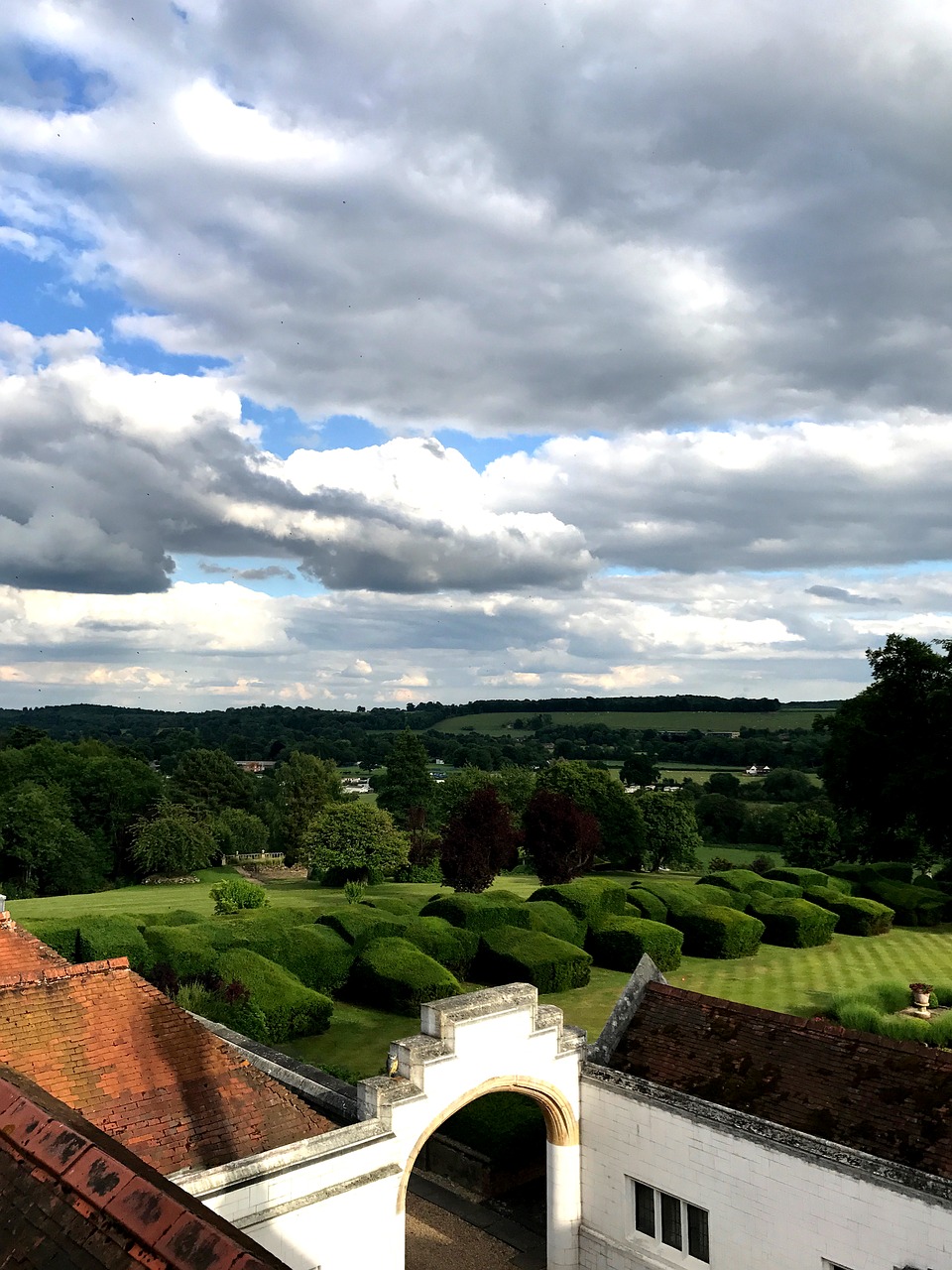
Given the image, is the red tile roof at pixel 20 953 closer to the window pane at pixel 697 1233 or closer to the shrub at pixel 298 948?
the window pane at pixel 697 1233

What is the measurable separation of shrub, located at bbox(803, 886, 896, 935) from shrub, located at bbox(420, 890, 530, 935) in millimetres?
18367

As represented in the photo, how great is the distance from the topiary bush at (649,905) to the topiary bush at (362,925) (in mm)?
12709

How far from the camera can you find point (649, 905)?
1766 inches

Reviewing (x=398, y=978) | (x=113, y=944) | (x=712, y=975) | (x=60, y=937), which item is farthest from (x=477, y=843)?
(x=60, y=937)

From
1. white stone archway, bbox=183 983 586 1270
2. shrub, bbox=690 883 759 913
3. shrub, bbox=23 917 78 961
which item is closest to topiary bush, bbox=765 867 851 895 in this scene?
shrub, bbox=690 883 759 913

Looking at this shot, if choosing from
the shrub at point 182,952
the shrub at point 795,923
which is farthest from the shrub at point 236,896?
the shrub at point 795,923

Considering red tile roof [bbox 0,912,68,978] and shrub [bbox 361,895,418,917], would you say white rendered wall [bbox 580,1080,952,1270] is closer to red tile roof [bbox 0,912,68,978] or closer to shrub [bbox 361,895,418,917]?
red tile roof [bbox 0,912,68,978]

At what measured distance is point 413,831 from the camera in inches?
2948

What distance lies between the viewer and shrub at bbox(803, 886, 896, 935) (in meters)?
47.5

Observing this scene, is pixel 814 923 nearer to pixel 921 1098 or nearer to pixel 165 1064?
pixel 921 1098

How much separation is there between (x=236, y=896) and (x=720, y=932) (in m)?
24.2

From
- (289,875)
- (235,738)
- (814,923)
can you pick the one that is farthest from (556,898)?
(235,738)

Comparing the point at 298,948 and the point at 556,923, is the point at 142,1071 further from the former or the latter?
the point at 556,923

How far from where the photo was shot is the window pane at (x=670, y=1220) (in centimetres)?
1550
